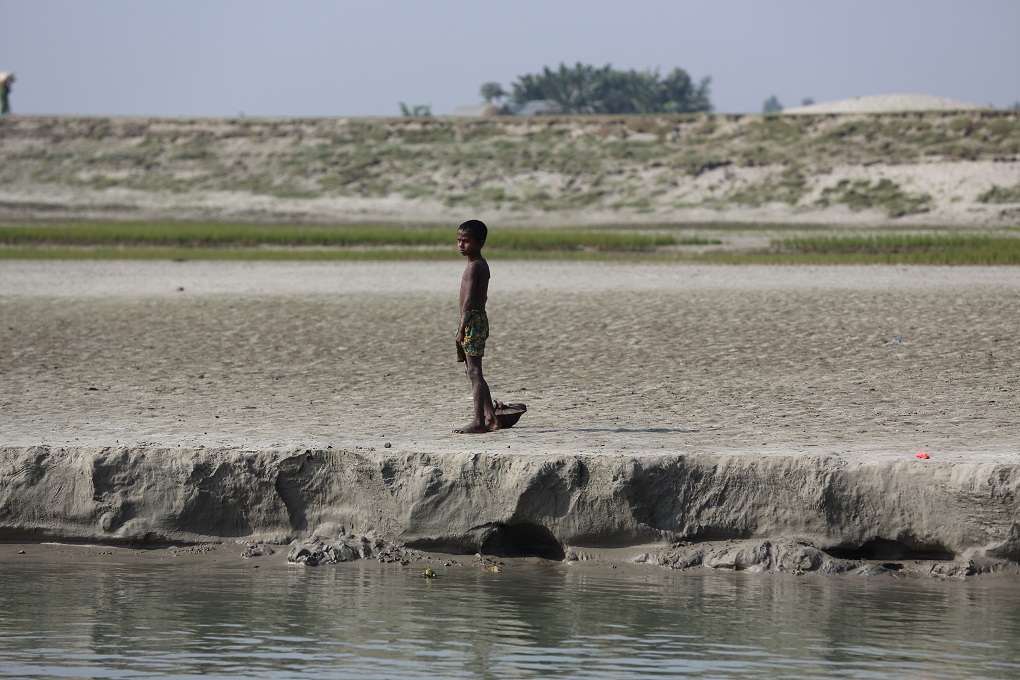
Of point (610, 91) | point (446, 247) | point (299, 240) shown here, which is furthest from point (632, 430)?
point (610, 91)

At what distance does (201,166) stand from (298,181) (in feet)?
12.2

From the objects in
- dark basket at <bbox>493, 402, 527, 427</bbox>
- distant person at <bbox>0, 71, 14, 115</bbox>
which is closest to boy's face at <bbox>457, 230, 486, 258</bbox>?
dark basket at <bbox>493, 402, 527, 427</bbox>

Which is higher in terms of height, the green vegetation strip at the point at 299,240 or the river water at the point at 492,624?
the green vegetation strip at the point at 299,240

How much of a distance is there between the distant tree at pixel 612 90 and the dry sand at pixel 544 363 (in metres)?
64.0

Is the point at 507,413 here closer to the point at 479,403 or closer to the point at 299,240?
the point at 479,403

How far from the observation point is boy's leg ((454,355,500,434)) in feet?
27.3

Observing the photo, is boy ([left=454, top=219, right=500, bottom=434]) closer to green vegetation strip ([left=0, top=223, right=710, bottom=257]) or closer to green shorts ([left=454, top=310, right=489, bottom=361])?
green shorts ([left=454, top=310, right=489, bottom=361])

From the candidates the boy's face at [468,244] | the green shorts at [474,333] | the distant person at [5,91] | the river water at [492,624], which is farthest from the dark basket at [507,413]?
the distant person at [5,91]

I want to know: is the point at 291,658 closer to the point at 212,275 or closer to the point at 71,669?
the point at 71,669

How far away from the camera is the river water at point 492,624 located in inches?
219

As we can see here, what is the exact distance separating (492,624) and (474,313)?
2.46 meters

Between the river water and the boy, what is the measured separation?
4.17 feet

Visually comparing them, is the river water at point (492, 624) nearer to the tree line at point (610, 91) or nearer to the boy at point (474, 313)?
the boy at point (474, 313)

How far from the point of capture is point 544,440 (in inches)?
324
